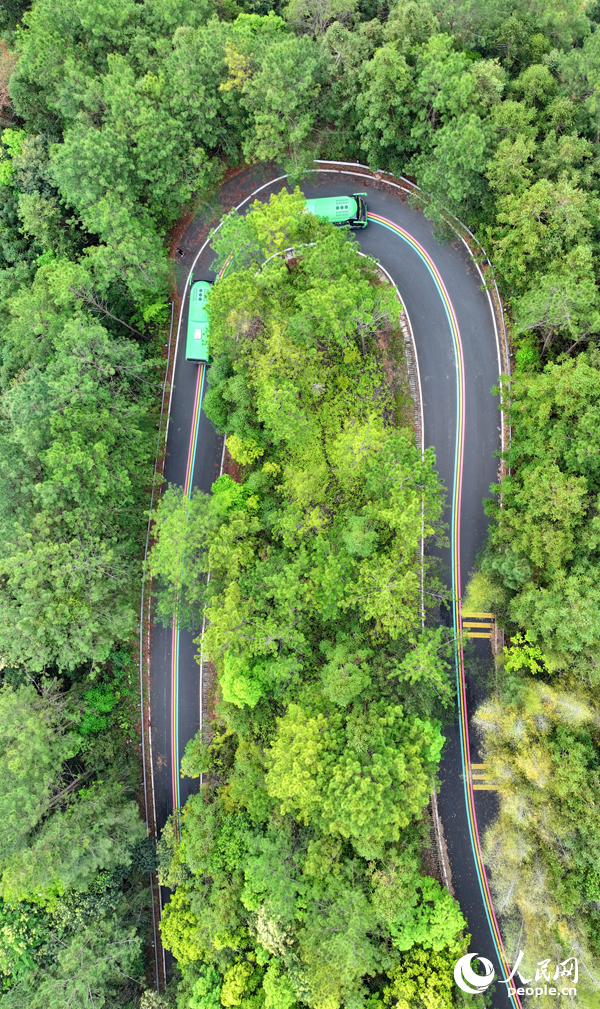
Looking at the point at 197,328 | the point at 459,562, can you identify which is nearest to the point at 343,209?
the point at 197,328

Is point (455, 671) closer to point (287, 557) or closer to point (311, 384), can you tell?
point (287, 557)

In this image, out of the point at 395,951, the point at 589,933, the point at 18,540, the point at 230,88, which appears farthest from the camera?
the point at 230,88

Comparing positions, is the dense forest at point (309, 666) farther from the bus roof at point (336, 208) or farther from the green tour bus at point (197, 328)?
the bus roof at point (336, 208)

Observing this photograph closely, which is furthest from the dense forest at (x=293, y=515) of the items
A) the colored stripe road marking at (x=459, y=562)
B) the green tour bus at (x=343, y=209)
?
the green tour bus at (x=343, y=209)

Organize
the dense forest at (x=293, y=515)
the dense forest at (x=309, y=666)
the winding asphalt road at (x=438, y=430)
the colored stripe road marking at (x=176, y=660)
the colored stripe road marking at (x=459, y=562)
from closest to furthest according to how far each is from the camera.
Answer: the dense forest at (x=309, y=666)
the dense forest at (x=293, y=515)
the colored stripe road marking at (x=459, y=562)
the winding asphalt road at (x=438, y=430)
the colored stripe road marking at (x=176, y=660)

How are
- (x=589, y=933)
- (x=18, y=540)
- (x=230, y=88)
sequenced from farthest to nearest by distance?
(x=230, y=88)
(x=18, y=540)
(x=589, y=933)

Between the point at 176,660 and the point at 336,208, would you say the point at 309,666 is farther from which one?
the point at 336,208

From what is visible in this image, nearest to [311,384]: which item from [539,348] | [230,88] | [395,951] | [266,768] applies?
[539,348]
